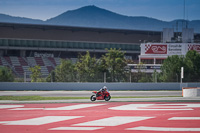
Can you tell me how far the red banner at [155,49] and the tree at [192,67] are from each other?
1550 centimetres

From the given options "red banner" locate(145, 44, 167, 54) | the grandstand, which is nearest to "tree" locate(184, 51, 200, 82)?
"red banner" locate(145, 44, 167, 54)

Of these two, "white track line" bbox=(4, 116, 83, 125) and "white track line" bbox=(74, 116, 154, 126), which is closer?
"white track line" bbox=(74, 116, 154, 126)

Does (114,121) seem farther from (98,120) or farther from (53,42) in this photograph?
(53,42)

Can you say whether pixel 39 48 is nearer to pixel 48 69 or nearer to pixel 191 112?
pixel 48 69

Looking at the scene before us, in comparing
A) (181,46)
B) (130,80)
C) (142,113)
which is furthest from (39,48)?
(142,113)

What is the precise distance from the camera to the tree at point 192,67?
41469 mm

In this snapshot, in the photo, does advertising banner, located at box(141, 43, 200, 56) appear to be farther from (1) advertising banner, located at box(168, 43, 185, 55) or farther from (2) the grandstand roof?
(2) the grandstand roof

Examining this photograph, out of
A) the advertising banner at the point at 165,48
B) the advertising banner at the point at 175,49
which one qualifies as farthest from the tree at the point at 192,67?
the advertising banner at the point at 165,48

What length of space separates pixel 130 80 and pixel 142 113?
21.9 m

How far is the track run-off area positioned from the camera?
13258mm

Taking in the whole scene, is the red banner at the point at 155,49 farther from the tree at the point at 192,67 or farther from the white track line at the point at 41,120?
the white track line at the point at 41,120

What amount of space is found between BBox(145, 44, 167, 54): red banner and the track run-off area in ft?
144

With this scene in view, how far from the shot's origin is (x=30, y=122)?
14945 millimetres

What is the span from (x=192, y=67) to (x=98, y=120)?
31.4 metres
